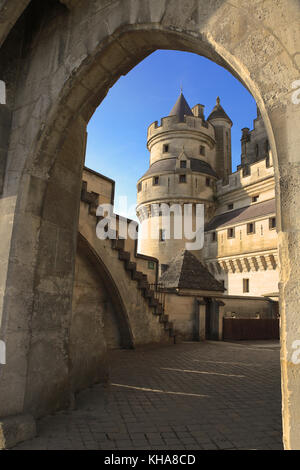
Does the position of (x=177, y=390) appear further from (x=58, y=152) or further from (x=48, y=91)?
(x=48, y=91)

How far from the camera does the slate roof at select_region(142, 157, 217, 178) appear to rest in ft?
115

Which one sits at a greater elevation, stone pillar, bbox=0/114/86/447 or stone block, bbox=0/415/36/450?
stone pillar, bbox=0/114/86/447

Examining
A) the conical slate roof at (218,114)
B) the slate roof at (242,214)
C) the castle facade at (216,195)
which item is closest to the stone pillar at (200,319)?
the castle facade at (216,195)

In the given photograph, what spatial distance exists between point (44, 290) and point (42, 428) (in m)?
1.49

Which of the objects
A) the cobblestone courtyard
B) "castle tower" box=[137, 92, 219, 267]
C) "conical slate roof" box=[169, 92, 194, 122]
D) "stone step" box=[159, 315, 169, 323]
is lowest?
the cobblestone courtyard

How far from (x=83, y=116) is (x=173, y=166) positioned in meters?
31.3

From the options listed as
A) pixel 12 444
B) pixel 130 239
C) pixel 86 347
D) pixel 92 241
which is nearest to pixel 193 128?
pixel 130 239

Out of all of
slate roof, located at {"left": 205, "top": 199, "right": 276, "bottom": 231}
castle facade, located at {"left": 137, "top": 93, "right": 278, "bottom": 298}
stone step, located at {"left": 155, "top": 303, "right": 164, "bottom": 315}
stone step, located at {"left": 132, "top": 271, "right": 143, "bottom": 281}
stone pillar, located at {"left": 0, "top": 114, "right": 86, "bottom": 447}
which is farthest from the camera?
slate roof, located at {"left": 205, "top": 199, "right": 276, "bottom": 231}

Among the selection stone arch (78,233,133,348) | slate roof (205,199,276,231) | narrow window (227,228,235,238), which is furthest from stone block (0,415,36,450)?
narrow window (227,228,235,238)

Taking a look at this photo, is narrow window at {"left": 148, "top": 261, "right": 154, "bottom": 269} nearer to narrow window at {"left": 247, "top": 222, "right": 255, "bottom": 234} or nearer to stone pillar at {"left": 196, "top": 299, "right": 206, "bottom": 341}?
stone pillar at {"left": 196, "top": 299, "right": 206, "bottom": 341}

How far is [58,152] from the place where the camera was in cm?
409

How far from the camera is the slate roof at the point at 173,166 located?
35.0 meters

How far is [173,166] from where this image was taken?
1380 inches

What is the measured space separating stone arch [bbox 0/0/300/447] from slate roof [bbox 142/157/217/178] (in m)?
31.1
